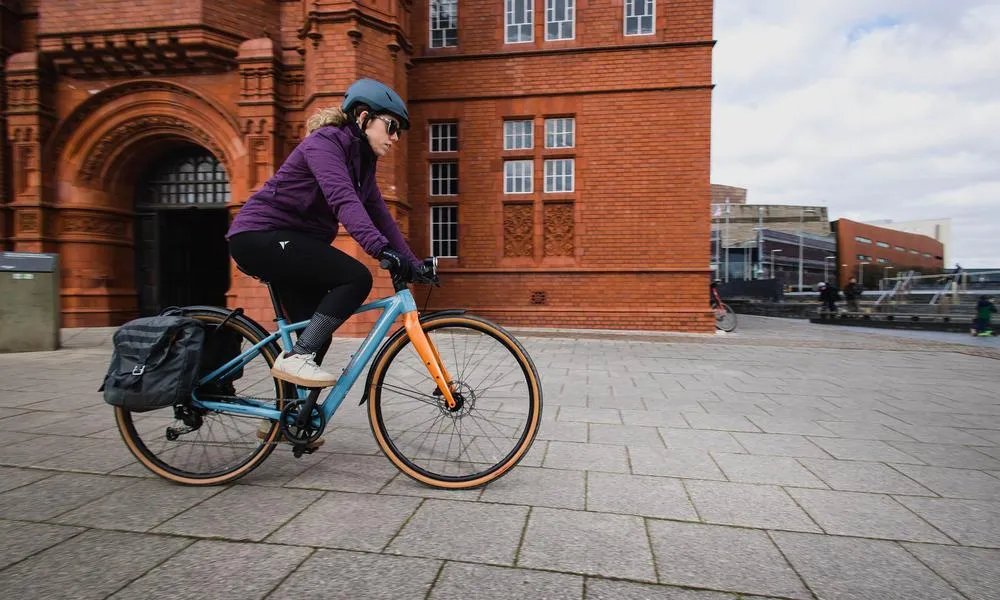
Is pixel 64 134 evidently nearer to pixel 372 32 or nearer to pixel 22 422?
pixel 372 32

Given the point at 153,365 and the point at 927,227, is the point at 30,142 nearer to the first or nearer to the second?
the point at 153,365

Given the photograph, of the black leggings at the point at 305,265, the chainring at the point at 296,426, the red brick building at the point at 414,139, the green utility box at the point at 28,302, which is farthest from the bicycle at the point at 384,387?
the green utility box at the point at 28,302

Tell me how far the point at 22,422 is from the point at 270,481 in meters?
2.60

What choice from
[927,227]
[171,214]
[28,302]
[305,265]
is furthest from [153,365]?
[927,227]

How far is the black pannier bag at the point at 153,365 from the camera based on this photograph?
7.48 feet

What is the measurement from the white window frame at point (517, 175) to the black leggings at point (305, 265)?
996cm

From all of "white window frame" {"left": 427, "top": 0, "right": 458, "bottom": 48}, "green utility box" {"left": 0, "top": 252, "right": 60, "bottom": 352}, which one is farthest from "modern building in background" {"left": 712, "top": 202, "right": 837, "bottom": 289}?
"green utility box" {"left": 0, "top": 252, "right": 60, "bottom": 352}

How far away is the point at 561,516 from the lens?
7.16 ft

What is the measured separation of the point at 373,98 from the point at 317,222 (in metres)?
0.67

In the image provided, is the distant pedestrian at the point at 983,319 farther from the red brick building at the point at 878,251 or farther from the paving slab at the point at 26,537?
the red brick building at the point at 878,251

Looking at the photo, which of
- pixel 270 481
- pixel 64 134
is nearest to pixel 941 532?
pixel 270 481

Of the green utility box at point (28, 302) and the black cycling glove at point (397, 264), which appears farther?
the green utility box at point (28, 302)

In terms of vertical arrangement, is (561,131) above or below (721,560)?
above

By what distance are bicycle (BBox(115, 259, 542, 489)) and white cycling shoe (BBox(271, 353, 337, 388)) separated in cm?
11
